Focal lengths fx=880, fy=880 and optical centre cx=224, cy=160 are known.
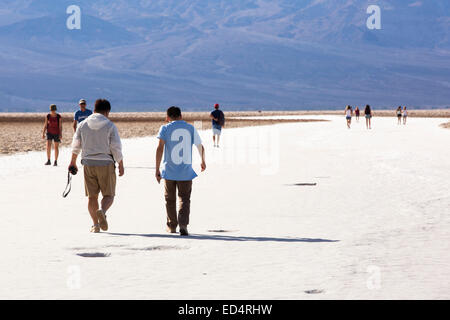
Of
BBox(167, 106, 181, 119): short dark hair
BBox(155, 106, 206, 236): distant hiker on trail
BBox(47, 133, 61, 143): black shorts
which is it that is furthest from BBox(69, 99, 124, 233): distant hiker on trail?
BBox(47, 133, 61, 143): black shorts

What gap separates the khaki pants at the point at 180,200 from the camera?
1058 cm

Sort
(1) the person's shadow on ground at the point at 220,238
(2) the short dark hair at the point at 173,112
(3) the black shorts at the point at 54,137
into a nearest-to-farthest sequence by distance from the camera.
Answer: (1) the person's shadow on ground at the point at 220,238, (2) the short dark hair at the point at 173,112, (3) the black shorts at the point at 54,137

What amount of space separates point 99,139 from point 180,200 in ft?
4.00

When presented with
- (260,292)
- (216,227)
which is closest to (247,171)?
(216,227)

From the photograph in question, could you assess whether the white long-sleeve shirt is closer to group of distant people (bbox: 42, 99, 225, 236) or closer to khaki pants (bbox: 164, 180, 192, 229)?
group of distant people (bbox: 42, 99, 225, 236)

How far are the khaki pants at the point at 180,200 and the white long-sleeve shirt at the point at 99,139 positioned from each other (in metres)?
0.72

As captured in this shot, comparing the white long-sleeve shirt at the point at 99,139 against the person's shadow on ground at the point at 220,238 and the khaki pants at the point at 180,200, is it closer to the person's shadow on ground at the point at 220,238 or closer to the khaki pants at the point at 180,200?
the khaki pants at the point at 180,200

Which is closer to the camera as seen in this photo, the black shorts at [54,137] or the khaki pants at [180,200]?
the khaki pants at [180,200]

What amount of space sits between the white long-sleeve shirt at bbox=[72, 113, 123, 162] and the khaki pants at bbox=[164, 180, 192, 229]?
0.72 m

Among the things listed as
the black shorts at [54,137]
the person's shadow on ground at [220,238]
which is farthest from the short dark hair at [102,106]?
the black shorts at [54,137]

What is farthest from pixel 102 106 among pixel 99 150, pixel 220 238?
pixel 220 238

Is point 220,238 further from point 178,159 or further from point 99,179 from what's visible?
point 99,179
